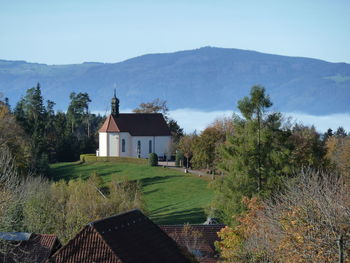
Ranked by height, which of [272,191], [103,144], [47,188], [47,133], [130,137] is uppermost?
[47,133]

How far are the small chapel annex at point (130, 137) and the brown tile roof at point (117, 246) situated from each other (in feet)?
204

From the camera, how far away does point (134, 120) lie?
3408 inches

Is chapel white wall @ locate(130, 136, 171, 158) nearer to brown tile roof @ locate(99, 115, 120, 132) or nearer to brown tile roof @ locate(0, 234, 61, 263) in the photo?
brown tile roof @ locate(99, 115, 120, 132)

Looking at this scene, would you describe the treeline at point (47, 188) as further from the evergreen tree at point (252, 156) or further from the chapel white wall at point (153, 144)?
the chapel white wall at point (153, 144)

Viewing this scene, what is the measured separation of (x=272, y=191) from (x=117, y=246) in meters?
17.0

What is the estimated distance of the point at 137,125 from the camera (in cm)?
8612

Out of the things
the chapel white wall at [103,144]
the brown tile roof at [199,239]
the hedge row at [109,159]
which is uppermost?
the chapel white wall at [103,144]

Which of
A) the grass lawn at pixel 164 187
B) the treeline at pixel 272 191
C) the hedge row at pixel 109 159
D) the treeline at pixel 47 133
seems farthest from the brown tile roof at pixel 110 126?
the treeline at pixel 272 191

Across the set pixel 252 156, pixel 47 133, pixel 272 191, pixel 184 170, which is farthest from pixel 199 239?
pixel 47 133

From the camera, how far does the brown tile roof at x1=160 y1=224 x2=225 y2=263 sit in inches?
1229

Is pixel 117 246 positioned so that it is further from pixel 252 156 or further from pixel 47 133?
pixel 47 133

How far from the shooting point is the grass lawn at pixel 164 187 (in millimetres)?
50719

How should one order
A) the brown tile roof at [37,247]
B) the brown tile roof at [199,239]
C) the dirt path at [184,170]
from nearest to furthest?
1. the brown tile roof at [37,247]
2. the brown tile roof at [199,239]
3. the dirt path at [184,170]

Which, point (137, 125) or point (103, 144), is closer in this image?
point (103, 144)
